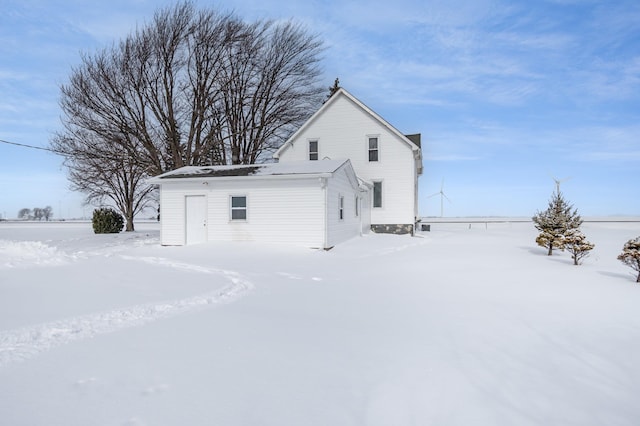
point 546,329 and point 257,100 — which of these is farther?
point 257,100

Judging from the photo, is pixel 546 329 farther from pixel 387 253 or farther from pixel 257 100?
pixel 257 100

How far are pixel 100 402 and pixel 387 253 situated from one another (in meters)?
13.1

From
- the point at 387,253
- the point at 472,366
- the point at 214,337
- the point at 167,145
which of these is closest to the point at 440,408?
the point at 472,366

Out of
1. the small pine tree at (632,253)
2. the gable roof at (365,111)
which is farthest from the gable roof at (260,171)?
the small pine tree at (632,253)

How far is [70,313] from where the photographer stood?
20.0 ft

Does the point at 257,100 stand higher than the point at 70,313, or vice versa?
the point at 257,100

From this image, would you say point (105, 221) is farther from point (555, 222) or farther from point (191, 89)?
point (555, 222)

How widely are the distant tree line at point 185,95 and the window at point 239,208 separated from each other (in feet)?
27.8

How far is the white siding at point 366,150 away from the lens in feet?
78.9

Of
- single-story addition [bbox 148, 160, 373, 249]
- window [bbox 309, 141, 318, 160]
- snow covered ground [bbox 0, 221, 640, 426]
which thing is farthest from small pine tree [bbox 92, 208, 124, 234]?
snow covered ground [bbox 0, 221, 640, 426]

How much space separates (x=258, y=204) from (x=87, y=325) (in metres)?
11.8

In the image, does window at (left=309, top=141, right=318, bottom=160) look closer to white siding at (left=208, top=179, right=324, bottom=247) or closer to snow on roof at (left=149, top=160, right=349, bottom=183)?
snow on roof at (left=149, top=160, right=349, bottom=183)

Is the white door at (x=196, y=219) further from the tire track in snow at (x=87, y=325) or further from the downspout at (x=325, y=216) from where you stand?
the tire track in snow at (x=87, y=325)

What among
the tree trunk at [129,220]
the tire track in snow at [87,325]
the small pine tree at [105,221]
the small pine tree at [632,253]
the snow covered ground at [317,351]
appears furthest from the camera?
the tree trunk at [129,220]
